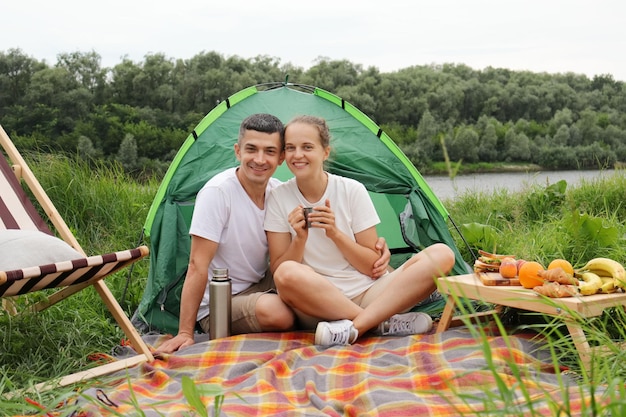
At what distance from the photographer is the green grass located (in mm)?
2492

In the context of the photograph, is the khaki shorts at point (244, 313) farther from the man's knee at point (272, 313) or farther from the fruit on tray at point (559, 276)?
the fruit on tray at point (559, 276)

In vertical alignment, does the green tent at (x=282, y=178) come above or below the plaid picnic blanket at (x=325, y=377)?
above

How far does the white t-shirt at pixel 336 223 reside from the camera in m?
3.09

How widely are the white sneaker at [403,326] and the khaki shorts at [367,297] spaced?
5.0 inches

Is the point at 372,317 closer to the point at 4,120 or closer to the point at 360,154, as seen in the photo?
the point at 360,154

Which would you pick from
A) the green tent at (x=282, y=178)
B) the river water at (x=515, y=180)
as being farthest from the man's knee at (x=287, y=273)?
the river water at (x=515, y=180)

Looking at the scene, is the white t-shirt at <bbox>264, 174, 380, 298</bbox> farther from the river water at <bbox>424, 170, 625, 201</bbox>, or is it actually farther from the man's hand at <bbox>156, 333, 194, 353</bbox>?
the river water at <bbox>424, 170, 625, 201</bbox>

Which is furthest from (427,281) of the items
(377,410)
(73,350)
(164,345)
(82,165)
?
(82,165)

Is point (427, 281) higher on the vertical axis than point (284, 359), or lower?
higher

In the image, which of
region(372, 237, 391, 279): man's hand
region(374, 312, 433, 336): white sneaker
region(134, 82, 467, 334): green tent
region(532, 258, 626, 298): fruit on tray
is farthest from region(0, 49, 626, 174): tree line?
region(532, 258, 626, 298): fruit on tray

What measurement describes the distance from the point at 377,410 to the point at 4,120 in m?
9.42

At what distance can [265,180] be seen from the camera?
10.1 ft

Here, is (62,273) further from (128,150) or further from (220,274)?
(128,150)

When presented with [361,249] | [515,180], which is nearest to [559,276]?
[361,249]
